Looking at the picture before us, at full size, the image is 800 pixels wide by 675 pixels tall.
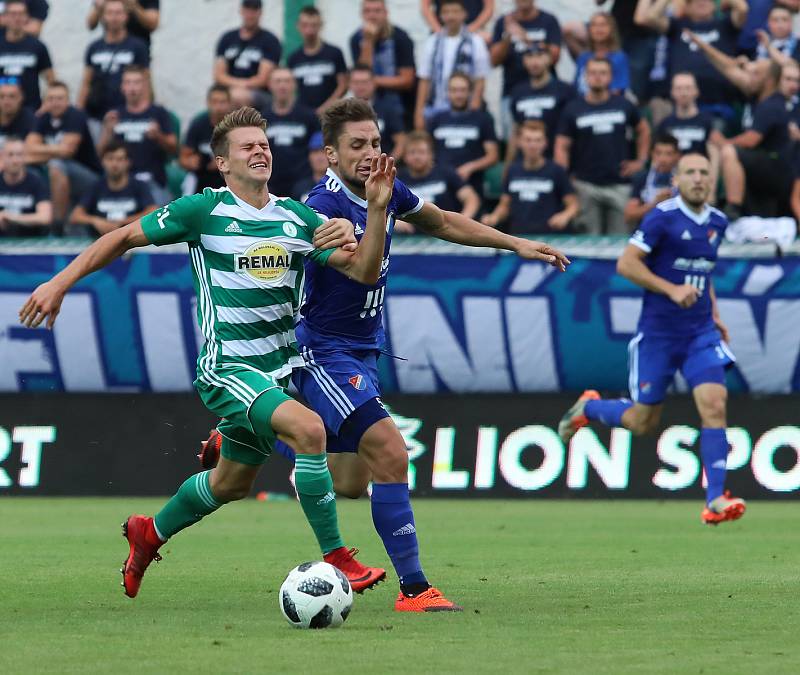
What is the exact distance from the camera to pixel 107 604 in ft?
24.2

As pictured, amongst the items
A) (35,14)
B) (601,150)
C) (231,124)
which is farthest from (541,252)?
(35,14)

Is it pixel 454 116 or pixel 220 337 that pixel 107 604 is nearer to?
pixel 220 337

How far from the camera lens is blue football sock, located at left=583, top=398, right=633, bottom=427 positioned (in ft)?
41.4

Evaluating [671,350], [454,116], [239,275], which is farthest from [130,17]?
[239,275]

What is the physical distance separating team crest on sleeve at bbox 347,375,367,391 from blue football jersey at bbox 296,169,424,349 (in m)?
0.28

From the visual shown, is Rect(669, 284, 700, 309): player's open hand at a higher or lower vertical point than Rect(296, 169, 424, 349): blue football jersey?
lower

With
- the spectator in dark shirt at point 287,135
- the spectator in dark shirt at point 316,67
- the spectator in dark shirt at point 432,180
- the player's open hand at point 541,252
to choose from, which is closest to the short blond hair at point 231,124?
the player's open hand at point 541,252

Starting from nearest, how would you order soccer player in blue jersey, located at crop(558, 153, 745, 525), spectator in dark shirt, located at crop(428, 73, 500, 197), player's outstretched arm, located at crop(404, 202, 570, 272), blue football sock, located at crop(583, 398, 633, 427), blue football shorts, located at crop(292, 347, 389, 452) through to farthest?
blue football shorts, located at crop(292, 347, 389, 452)
player's outstretched arm, located at crop(404, 202, 570, 272)
soccer player in blue jersey, located at crop(558, 153, 745, 525)
blue football sock, located at crop(583, 398, 633, 427)
spectator in dark shirt, located at crop(428, 73, 500, 197)

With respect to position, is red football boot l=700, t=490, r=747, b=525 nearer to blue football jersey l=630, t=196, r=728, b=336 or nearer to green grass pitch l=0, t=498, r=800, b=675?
green grass pitch l=0, t=498, r=800, b=675

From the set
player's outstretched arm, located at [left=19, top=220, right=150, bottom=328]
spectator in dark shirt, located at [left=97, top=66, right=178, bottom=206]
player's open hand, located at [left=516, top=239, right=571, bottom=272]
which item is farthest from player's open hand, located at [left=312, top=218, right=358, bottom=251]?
spectator in dark shirt, located at [left=97, top=66, right=178, bottom=206]

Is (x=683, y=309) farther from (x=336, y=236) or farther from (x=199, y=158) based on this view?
(x=199, y=158)

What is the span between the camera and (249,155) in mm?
7277

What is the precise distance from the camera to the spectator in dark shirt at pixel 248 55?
17578mm

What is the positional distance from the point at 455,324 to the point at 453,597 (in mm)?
7019
